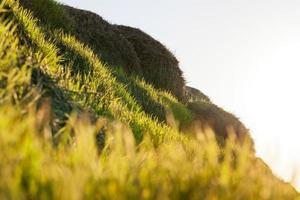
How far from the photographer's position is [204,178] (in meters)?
3.23

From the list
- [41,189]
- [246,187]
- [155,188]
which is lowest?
[41,189]

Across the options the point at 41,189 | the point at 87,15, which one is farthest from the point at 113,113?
the point at 87,15

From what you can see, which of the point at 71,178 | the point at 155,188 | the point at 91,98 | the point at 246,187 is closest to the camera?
the point at 71,178

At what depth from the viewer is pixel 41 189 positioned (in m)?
2.43

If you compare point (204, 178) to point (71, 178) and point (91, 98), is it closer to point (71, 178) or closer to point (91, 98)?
point (71, 178)

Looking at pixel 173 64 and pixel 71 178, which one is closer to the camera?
pixel 71 178

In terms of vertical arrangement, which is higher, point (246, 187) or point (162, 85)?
point (162, 85)

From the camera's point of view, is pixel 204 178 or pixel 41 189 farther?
pixel 204 178

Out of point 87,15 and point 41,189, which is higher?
point 87,15

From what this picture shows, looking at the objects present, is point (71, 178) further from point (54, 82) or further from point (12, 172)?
point (54, 82)

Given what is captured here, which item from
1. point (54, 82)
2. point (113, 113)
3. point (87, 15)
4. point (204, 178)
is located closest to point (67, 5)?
point (87, 15)

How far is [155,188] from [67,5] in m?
21.0

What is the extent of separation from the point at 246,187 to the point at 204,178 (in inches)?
10.2

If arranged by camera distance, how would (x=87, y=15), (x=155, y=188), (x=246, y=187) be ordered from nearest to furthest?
(x=155, y=188) → (x=246, y=187) → (x=87, y=15)
